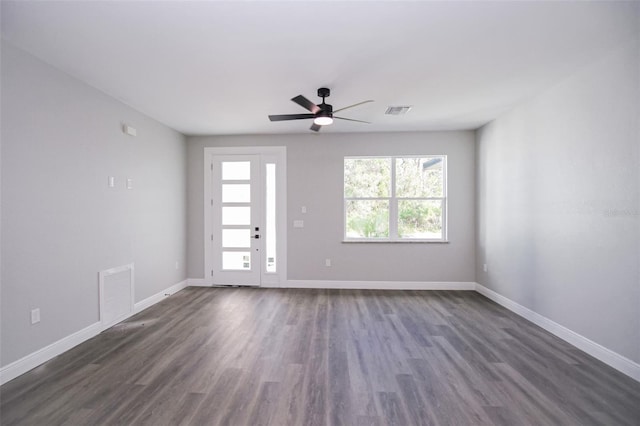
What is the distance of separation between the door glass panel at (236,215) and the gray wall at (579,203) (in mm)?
4047

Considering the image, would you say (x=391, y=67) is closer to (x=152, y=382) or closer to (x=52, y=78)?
(x=52, y=78)

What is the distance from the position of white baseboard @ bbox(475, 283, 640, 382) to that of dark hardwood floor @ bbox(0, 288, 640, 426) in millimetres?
71

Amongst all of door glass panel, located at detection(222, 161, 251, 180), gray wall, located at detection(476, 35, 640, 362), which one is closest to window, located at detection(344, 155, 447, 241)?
gray wall, located at detection(476, 35, 640, 362)

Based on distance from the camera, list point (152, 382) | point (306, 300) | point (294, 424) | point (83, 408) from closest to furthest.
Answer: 1. point (294, 424)
2. point (83, 408)
3. point (152, 382)
4. point (306, 300)

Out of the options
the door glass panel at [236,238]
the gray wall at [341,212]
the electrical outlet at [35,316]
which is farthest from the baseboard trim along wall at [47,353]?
the gray wall at [341,212]

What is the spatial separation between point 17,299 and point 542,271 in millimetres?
5168

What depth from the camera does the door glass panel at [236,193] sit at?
16.2ft

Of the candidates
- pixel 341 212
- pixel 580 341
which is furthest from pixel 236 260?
pixel 580 341

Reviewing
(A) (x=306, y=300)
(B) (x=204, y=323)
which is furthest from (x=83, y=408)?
(A) (x=306, y=300)

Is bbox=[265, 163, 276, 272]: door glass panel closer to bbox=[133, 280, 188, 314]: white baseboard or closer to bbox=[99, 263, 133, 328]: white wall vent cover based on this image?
bbox=[133, 280, 188, 314]: white baseboard

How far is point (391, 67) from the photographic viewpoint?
2.62m

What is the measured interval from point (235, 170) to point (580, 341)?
507 centimetres

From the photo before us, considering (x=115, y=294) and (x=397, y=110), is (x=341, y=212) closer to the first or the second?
(x=397, y=110)

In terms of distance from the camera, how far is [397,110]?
3.69m
